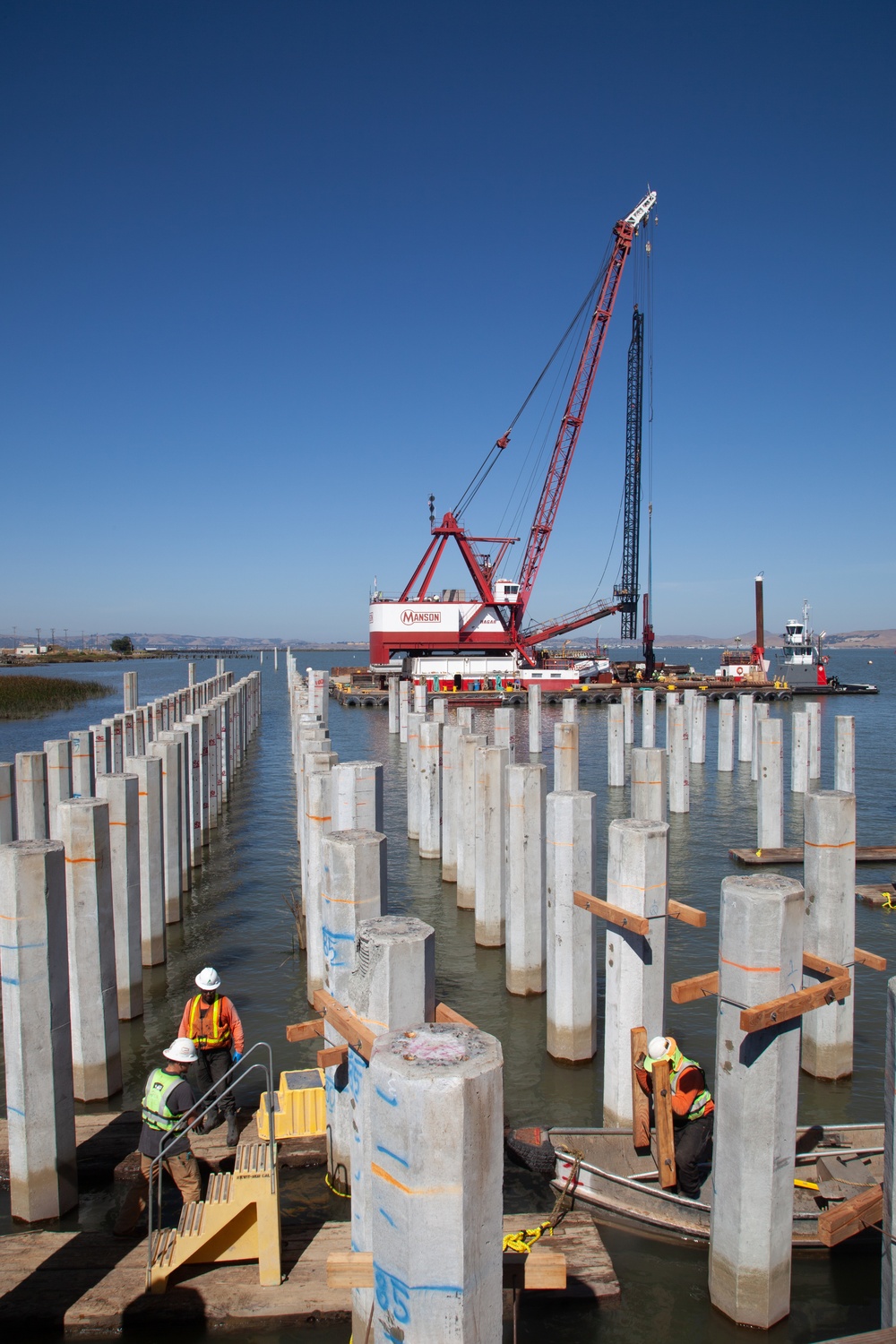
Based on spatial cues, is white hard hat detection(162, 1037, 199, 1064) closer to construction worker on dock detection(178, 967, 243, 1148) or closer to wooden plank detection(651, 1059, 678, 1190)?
construction worker on dock detection(178, 967, 243, 1148)

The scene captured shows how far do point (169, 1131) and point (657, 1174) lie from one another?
3.72 meters

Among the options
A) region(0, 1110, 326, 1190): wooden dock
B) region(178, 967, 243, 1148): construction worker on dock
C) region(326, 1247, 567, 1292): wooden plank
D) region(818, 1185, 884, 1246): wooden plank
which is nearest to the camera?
region(326, 1247, 567, 1292): wooden plank

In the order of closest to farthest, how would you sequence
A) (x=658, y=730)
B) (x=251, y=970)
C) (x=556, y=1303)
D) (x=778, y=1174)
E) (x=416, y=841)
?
(x=778, y=1174) < (x=556, y=1303) < (x=251, y=970) < (x=416, y=841) < (x=658, y=730)

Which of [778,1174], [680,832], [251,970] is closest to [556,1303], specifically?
[778,1174]

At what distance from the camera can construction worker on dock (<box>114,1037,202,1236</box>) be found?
Answer: 6.49m

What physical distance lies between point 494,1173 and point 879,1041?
934 centimetres

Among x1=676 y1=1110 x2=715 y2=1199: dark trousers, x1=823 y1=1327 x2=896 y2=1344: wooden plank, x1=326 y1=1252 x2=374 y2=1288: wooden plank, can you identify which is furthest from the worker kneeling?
x1=823 y1=1327 x2=896 y2=1344: wooden plank

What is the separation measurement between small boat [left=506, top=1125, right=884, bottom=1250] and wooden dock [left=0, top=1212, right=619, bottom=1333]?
0.55m

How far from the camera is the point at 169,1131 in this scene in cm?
658

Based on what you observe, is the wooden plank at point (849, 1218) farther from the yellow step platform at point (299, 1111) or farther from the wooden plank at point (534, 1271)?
the yellow step platform at point (299, 1111)

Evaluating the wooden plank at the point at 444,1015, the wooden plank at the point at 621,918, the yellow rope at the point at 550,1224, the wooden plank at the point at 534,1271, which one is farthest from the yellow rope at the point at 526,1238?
the wooden plank at the point at 621,918

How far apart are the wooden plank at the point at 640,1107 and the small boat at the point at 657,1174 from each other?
14 centimetres

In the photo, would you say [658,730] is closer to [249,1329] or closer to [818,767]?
[818,767]

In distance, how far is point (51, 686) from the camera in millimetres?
67562
